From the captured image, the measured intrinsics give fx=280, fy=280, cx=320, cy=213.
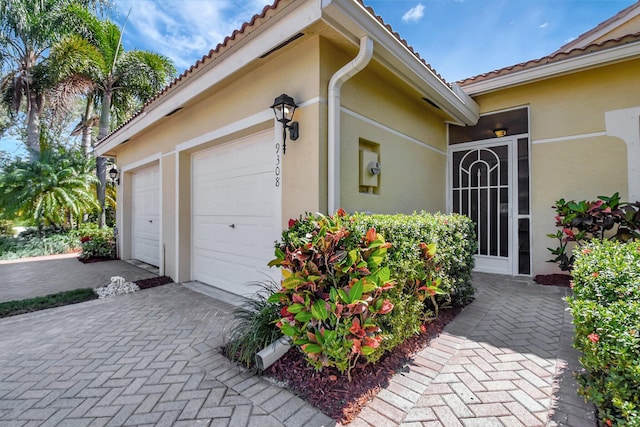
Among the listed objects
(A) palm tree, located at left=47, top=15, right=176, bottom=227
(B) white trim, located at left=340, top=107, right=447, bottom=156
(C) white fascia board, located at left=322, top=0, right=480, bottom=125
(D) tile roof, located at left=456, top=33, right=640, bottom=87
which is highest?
(A) palm tree, located at left=47, top=15, right=176, bottom=227

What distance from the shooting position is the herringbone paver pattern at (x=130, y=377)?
7.13ft

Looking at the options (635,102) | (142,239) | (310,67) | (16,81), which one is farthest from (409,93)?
(16,81)

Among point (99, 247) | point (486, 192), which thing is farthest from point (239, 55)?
point (99, 247)

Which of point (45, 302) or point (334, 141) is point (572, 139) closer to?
point (334, 141)

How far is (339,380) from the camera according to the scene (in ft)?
8.02

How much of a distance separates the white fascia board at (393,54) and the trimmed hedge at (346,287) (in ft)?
6.99

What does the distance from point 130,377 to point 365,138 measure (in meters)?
3.99

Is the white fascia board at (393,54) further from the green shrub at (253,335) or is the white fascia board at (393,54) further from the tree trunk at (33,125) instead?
the tree trunk at (33,125)

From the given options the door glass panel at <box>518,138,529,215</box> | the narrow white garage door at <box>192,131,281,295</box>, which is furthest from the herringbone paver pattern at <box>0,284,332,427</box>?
the door glass panel at <box>518,138,529,215</box>

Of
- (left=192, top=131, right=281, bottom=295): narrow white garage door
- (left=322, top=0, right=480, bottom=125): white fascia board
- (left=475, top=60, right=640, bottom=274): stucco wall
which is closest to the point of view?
(left=322, top=0, right=480, bottom=125): white fascia board

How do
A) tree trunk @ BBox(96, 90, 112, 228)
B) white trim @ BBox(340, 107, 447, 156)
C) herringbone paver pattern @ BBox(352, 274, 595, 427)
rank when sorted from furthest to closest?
tree trunk @ BBox(96, 90, 112, 228) → white trim @ BBox(340, 107, 447, 156) → herringbone paver pattern @ BBox(352, 274, 595, 427)

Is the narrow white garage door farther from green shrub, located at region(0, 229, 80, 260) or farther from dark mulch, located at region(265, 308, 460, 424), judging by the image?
green shrub, located at region(0, 229, 80, 260)

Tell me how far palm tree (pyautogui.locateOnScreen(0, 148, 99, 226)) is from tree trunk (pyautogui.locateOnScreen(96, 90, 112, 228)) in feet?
2.23

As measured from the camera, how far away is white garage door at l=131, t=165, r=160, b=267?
7637 mm
